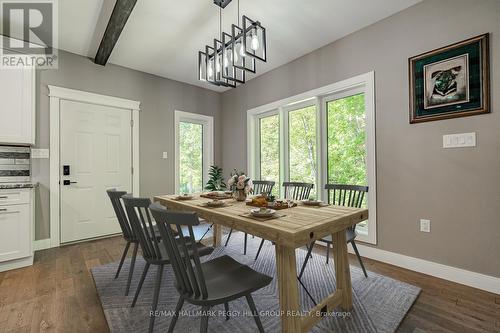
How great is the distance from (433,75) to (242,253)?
2.78 m

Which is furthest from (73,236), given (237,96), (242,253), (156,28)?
(237,96)

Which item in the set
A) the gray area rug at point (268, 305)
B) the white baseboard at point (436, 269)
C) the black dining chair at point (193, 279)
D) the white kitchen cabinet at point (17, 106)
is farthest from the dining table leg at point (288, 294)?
the white kitchen cabinet at point (17, 106)

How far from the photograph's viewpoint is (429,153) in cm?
233

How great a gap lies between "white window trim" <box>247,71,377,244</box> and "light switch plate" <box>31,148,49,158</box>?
2950 millimetres

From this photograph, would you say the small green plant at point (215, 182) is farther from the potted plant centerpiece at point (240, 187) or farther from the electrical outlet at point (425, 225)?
the electrical outlet at point (425, 225)

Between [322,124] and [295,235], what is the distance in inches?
98.3

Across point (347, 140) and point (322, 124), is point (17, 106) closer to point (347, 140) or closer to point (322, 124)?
point (322, 124)

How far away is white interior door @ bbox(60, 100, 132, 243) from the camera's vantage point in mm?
3262

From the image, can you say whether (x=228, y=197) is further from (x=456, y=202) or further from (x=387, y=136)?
(x=456, y=202)

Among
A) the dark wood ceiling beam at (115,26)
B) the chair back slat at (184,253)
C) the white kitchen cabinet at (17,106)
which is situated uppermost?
the dark wood ceiling beam at (115,26)

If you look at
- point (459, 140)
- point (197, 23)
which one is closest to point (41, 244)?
point (197, 23)

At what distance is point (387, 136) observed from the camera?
2621 millimetres

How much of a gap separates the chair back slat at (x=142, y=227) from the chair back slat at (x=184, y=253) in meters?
0.35

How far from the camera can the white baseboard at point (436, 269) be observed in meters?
1.99
